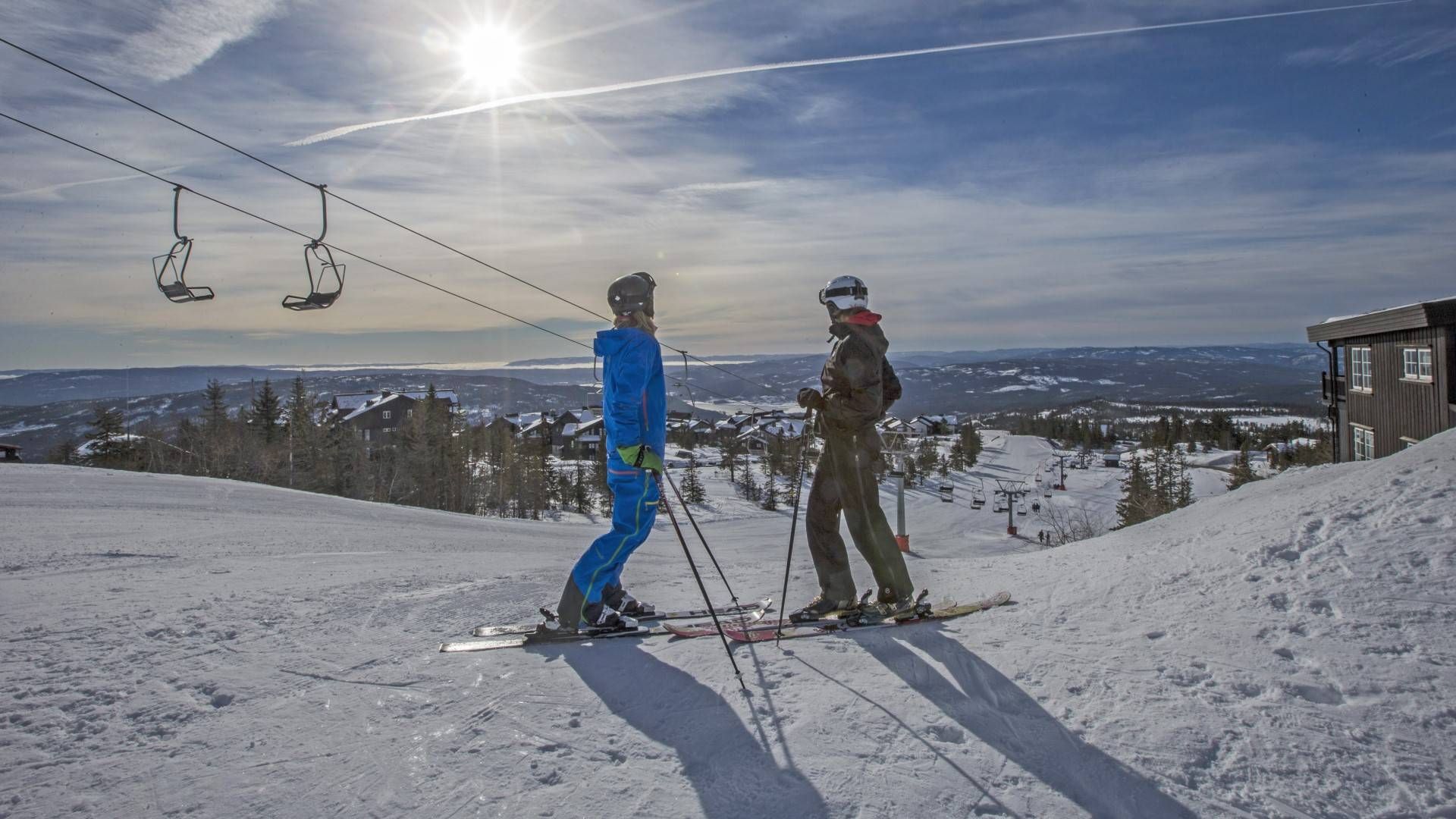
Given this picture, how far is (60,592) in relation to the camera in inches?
201

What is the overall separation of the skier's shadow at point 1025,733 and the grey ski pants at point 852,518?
0.79m

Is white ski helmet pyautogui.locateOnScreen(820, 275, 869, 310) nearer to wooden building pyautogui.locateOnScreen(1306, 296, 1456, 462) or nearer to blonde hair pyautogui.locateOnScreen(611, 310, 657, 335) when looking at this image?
blonde hair pyautogui.locateOnScreen(611, 310, 657, 335)

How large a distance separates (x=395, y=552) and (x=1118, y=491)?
7581cm

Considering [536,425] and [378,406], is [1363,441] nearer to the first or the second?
[378,406]

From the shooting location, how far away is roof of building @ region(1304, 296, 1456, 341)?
13742 mm

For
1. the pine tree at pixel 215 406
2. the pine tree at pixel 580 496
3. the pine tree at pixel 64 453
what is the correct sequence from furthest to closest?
the pine tree at pixel 580 496 → the pine tree at pixel 215 406 → the pine tree at pixel 64 453

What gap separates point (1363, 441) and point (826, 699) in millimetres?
21738

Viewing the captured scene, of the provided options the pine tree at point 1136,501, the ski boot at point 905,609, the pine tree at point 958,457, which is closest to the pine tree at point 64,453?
the ski boot at point 905,609

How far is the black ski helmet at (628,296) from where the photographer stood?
180 inches

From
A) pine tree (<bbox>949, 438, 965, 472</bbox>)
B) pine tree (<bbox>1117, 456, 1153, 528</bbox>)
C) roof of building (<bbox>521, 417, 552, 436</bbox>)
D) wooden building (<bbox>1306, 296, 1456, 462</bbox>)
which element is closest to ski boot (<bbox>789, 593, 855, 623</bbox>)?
wooden building (<bbox>1306, 296, 1456, 462</bbox>)

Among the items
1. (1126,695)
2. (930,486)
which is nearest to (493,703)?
(1126,695)

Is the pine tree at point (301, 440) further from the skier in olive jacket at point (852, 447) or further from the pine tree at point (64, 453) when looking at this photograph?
the skier in olive jacket at point (852, 447)

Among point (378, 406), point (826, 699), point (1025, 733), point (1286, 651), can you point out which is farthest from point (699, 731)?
point (378, 406)

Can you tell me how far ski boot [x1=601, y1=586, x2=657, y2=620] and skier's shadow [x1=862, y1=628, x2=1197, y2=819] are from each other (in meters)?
1.91
